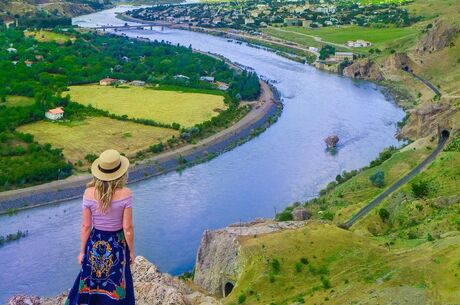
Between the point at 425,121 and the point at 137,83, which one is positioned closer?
the point at 425,121

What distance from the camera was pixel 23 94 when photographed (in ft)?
168

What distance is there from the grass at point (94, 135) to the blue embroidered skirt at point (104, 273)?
32909 mm

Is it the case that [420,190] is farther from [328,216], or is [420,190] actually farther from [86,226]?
[86,226]

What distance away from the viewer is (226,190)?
34.7 m

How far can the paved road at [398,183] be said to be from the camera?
25.9m

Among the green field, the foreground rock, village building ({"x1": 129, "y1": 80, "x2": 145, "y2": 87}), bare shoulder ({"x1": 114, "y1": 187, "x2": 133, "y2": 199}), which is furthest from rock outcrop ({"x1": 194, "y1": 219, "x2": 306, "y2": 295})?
the green field

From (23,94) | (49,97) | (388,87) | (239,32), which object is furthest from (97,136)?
(239,32)

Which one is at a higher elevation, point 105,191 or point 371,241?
point 105,191

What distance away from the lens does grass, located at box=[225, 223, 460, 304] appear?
50.1 ft

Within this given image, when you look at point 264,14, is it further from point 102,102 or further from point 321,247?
point 321,247

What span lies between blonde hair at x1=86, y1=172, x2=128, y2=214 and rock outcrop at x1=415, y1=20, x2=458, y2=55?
66037 mm

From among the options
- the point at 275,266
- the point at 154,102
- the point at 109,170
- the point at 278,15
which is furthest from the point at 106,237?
the point at 278,15


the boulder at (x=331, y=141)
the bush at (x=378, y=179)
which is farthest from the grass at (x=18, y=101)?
the bush at (x=378, y=179)

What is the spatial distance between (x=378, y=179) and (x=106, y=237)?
27147 millimetres
